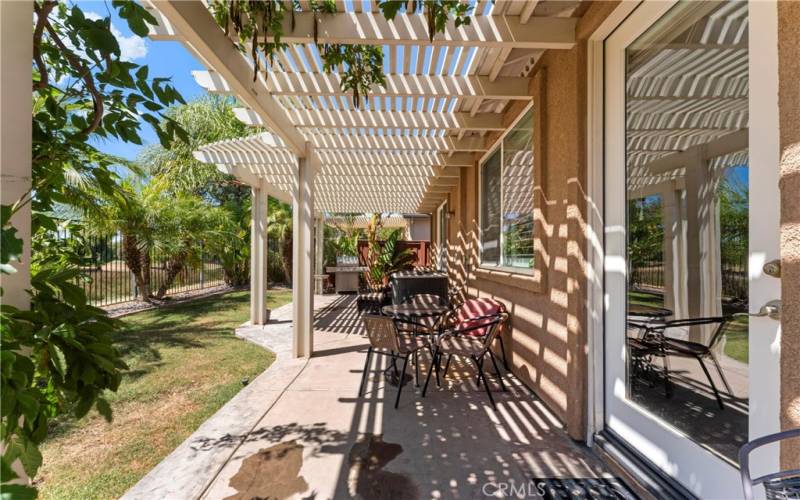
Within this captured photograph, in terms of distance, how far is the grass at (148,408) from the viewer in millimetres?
2543

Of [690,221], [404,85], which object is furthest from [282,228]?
[690,221]

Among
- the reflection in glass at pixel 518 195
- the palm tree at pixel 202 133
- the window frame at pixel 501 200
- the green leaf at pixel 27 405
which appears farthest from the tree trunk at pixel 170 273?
the green leaf at pixel 27 405

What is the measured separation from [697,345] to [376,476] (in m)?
2.06

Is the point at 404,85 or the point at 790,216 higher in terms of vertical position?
the point at 404,85

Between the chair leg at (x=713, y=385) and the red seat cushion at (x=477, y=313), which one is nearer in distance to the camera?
the chair leg at (x=713, y=385)

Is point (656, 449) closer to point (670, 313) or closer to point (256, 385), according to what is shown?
point (670, 313)

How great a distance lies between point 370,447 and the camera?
274 centimetres

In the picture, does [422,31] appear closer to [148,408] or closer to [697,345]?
[697,345]

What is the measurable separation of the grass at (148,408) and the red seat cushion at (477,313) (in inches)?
109

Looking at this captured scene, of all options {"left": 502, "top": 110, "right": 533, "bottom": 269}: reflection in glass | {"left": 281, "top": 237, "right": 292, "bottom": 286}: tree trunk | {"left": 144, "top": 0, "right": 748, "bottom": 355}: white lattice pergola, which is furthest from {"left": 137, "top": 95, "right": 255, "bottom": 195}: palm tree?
{"left": 502, "top": 110, "right": 533, "bottom": 269}: reflection in glass

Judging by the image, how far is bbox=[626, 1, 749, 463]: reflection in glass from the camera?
1.74 metres

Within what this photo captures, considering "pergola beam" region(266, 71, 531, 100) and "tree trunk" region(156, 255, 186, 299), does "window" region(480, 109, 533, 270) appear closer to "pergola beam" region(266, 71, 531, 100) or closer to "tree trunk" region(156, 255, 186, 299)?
"pergola beam" region(266, 71, 531, 100)

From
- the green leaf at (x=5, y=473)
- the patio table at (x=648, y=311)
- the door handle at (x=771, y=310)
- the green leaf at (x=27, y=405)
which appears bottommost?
the green leaf at (x=5, y=473)

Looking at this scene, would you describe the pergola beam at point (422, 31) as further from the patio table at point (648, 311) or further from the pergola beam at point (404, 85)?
the patio table at point (648, 311)
